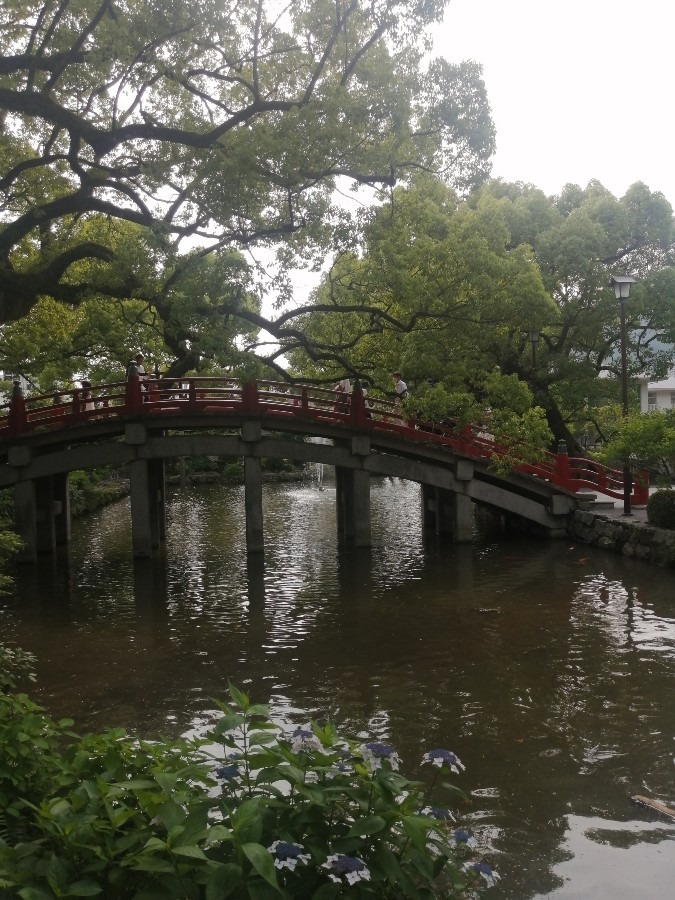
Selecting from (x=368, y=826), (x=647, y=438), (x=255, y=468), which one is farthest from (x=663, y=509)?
(x=368, y=826)

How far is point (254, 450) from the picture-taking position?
2062cm

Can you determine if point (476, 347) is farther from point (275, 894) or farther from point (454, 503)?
point (275, 894)

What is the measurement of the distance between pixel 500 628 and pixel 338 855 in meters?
9.66

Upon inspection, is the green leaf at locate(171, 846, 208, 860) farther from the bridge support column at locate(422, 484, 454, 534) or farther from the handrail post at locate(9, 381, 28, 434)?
the bridge support column at locate(422, 484, 454, 534)

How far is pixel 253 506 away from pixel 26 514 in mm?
5890

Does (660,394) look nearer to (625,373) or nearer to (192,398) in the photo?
(625,373)

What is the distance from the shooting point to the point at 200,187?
508 inches

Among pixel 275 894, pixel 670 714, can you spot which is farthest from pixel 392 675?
pixel 275 894

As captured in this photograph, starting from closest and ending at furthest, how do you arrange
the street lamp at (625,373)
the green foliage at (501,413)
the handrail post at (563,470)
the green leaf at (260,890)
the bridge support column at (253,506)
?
the green leaf at (260,890)
the green foliage at (501,413)
the street lamp at (625,373)
the bridge support column at (253,506)
the handrail post at (563,470)

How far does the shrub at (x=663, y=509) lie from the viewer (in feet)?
55.7

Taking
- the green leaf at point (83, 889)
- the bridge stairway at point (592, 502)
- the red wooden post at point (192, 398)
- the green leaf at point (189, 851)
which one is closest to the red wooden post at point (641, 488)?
the bridge stairway at point (592, 502)

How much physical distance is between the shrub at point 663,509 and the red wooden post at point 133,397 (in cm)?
1279

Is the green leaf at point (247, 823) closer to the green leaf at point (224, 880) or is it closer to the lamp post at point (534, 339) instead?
the green leaf at point (224, 880)

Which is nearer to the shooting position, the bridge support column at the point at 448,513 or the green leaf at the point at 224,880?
the green leaf at the point at 224,880
